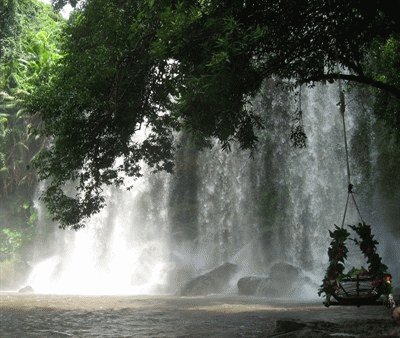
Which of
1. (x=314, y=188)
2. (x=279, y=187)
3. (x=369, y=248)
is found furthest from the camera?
(x=279, y=187)

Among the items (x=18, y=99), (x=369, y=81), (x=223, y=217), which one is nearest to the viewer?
(x=369, y=81)

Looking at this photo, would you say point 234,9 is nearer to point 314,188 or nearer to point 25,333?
point 25,333

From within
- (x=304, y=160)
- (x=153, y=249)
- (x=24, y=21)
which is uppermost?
(x=24, y=21)

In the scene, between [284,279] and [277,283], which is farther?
[284,279]

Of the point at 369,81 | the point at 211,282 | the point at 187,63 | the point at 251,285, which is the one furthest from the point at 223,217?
the point at 187,63

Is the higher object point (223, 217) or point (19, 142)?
point (19, 142)

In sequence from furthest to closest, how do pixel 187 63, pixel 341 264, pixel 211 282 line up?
pixel 211 282 < pixel 187 63 < pixel 341 264

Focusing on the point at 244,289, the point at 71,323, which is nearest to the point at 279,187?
the point at 244,289

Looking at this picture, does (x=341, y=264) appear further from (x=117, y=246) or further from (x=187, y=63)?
(x=117, y=246)

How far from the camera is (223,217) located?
28.2m

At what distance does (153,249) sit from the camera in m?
28.6

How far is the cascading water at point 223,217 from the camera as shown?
83.4ft

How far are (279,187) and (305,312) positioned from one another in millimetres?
15053

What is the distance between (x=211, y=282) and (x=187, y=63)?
14632 mm
